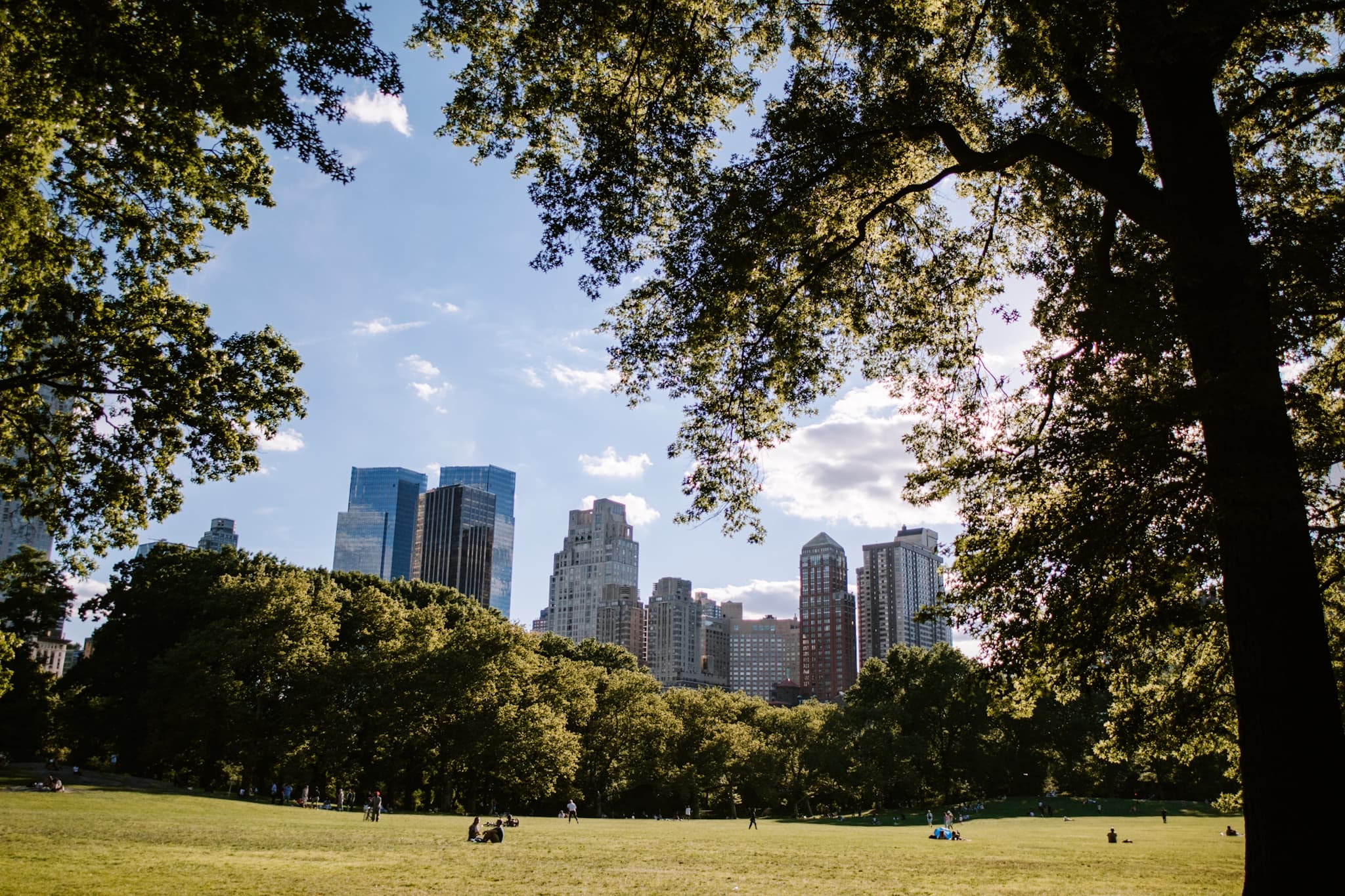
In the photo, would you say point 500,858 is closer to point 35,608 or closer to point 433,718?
point 433,718

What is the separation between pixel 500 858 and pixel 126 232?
1678 cm

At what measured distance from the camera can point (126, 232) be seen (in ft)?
50.5

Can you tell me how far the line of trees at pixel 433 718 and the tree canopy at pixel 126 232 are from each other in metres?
30.9

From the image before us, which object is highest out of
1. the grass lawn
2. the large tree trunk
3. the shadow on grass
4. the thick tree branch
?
the thick tree branch

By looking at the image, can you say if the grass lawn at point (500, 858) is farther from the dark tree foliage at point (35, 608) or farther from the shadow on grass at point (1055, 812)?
the shadow on grass at point (1055, 812)

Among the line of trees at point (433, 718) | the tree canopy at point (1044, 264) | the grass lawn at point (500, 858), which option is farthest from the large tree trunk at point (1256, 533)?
the line of trees at point (433, 718)

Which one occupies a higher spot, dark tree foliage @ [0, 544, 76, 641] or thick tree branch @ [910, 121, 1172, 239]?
thick tree branch @ [910, 121, 1172, 239]

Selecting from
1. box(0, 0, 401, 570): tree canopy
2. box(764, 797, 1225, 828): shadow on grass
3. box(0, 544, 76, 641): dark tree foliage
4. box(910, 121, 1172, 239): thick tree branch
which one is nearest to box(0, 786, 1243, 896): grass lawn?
box(0, 0, 401, 570): tree canopy

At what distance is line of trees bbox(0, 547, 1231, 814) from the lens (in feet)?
156

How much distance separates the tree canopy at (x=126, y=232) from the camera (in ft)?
33.6

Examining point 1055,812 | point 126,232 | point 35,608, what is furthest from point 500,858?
point 1055,812

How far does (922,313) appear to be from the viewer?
51.1 ft

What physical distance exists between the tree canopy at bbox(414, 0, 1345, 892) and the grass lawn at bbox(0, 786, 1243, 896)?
7672 millimetres

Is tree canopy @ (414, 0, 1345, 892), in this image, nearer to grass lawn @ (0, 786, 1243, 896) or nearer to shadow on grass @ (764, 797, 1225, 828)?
grass lawn @ (0, 786, 1243, 896)
